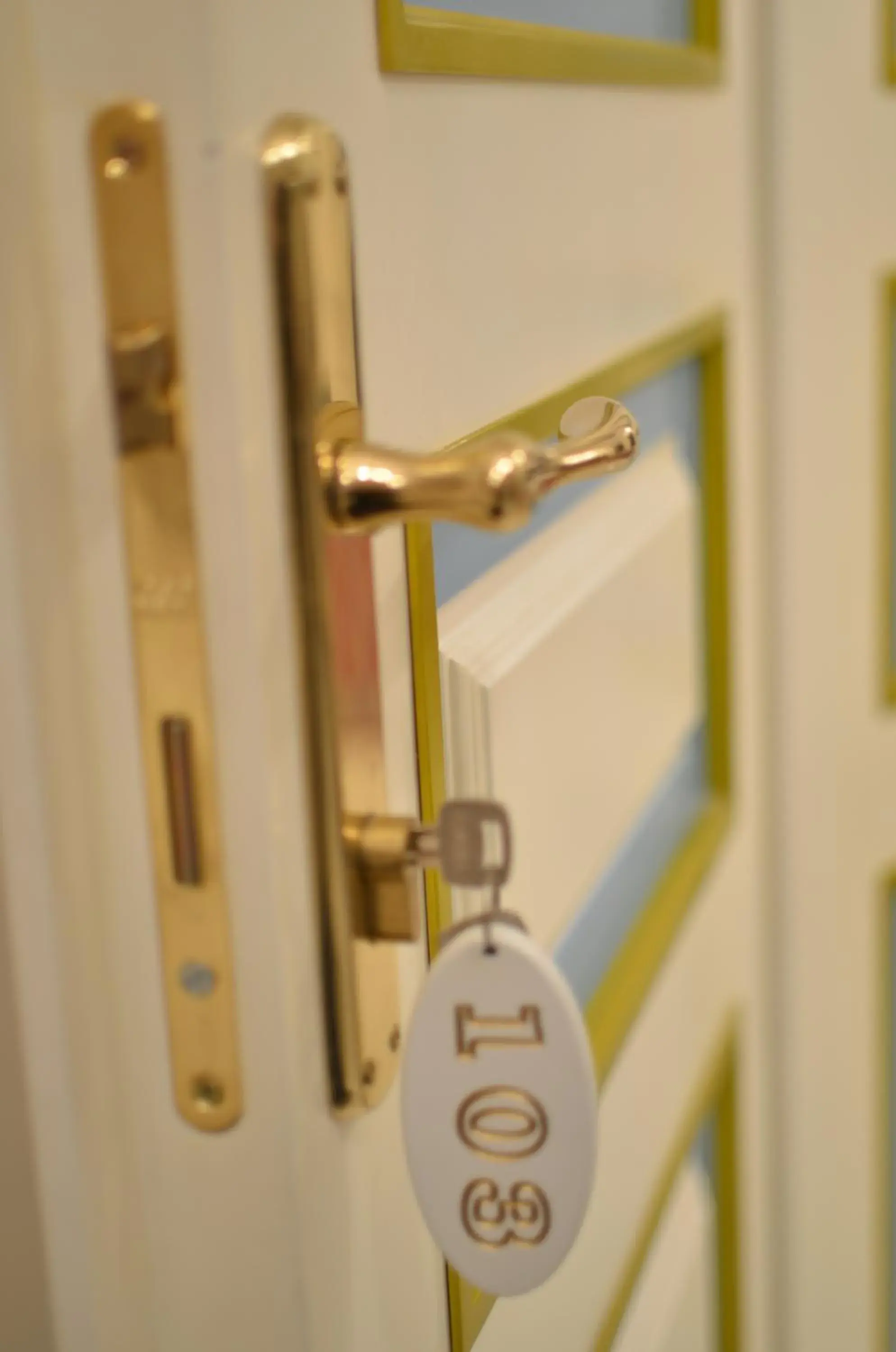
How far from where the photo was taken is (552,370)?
0.51 m

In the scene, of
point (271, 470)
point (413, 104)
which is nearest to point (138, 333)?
point (271, 470)

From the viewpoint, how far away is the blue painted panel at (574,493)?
17.8 inches

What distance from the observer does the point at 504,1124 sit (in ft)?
1.20

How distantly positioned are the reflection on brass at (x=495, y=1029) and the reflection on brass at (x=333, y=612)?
0.02 metres

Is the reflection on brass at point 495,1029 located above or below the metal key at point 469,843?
below

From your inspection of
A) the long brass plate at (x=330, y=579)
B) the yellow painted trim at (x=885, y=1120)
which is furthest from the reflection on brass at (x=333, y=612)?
the yellow painted trim at (x=885, y=1120)

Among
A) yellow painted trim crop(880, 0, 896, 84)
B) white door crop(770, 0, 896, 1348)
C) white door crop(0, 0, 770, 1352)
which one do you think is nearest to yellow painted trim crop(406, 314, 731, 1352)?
white door crop(0, 0, 770, 1352)

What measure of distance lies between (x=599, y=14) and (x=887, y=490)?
0.47 meters

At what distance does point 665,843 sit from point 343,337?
0.46 metres

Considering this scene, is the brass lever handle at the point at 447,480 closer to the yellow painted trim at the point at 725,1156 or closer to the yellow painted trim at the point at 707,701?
the yellow painted trim at the point at 707,701

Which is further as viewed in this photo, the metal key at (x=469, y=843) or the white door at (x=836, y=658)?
the white door at (x=836, y=658)

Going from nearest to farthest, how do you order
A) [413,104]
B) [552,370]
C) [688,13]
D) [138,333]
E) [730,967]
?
1. [138,333]
2. [413,104]
3. [552,370]
4. [688,13]
5. [730,967]

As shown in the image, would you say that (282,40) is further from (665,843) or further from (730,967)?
(730,967)

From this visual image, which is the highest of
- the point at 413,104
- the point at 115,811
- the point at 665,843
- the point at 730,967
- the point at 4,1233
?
the point at 413,104
